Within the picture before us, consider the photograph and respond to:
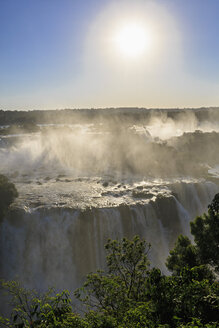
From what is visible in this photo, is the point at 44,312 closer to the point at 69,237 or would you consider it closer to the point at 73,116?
the point at 69,237

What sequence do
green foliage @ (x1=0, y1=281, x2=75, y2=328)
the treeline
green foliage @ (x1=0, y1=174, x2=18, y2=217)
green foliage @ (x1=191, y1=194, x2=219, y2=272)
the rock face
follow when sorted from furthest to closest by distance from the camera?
the treeline < green foliage @ (x1=0, y1=174, x2=18, y2=217) < the rock face < green foliage @ (x1=191, y1=194, x2=219, y2=272) < green foliage @ (x1=0, y1=281, x2=75, y2=328)

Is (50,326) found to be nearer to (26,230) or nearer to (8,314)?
(8,314)

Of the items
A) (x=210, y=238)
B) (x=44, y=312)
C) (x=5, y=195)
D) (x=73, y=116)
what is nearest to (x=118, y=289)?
(x=44, y=312)

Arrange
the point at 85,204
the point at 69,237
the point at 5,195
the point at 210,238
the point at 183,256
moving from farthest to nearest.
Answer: the point at 85,204 < the point at 5,195 < the point at 69,237 < the point at 183,256 < the point at 210,238

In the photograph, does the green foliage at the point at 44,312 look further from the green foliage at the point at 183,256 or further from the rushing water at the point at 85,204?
the rushing water at the point at 85,204

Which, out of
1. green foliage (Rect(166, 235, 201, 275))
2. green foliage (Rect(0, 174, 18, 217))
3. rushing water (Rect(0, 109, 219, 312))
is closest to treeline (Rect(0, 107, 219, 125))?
rushing water (Rect(0, 109, 219, 312))

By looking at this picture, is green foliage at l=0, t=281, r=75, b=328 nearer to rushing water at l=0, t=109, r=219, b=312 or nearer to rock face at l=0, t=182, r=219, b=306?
rushing water at l=0, t=109, r=219, b=312

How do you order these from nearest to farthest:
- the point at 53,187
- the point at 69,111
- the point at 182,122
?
the point at 53,187 → the point at 182,122 → the point at 69,111

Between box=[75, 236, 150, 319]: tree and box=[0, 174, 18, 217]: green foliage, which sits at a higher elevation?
box=[0, 174, 18, 217]: green foliage

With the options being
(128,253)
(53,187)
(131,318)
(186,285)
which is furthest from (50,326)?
(53,187)
